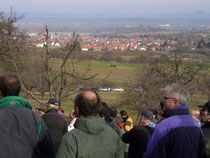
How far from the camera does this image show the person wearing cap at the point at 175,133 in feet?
9.49

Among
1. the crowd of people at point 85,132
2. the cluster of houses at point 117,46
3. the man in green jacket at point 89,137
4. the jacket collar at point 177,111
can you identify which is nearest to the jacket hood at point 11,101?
the crowd of people at point 85,132

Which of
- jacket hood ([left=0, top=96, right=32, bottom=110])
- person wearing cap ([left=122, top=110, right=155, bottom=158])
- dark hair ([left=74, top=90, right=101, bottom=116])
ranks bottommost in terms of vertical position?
person wearing cap ([left=122, top=110, right=155, bottom=158])

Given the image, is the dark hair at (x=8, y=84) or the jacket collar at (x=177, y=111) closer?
the dark hair at (x=8, y=84)

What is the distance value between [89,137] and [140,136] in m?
1.85

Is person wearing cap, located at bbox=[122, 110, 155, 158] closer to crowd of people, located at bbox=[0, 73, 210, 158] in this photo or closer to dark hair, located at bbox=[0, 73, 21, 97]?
crowd of people, located at bbox=[0, 73, 210, 158]

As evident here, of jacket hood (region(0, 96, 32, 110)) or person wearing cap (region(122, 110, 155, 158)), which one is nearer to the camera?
jacket hood (region(0, 96, 32, 110))

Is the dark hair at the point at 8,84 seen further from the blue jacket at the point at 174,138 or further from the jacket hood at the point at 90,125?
the blue jacket at the point at 174,138

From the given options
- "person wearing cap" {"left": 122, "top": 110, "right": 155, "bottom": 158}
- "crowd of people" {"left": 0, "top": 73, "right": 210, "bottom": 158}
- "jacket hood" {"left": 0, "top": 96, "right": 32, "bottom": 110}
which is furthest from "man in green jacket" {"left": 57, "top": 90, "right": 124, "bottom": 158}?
"person wearing cap" {"left": 122, "top": 110, "right": 155, "bottom": 158}

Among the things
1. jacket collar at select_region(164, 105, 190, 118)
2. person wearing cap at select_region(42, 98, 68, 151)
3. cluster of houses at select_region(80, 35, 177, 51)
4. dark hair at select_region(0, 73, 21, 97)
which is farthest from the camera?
cluster of houses at select_region(80, 35, 177, 51)

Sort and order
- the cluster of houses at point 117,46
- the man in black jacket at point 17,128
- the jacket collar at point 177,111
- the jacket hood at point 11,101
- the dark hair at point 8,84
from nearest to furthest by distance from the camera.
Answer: the man in black jacket at point 17,128
the jacket hood at point 11,101
the dark hair at point 8,84
the jacket collar at point 177,111
the cluster of houses at point 117,46

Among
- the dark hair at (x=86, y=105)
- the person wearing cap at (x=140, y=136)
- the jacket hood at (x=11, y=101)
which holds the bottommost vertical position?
the person wearing cap at (x=140, y=136)

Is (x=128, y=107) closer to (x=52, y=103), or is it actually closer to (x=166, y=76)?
(x=166, y=76)

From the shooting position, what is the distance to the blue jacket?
114 inches

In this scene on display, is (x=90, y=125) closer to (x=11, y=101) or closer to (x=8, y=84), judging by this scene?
(x=11, y=101)
